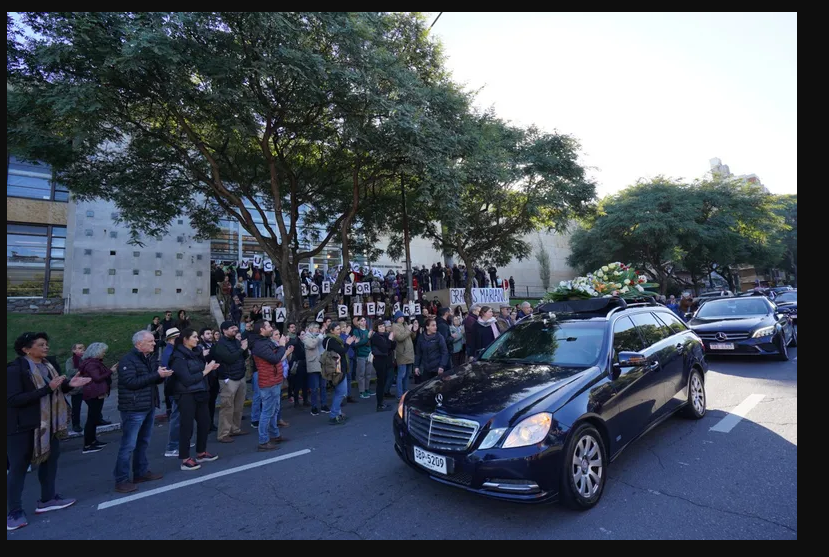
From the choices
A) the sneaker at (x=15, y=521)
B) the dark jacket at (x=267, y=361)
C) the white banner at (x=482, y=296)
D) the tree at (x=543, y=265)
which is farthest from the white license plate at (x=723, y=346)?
the tree at (x=543, y=265)

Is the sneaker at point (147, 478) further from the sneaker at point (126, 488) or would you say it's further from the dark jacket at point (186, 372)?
the dark jacket at point (186, 372)

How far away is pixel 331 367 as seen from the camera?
281 inches

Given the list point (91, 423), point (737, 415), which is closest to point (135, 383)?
point (91, 423)

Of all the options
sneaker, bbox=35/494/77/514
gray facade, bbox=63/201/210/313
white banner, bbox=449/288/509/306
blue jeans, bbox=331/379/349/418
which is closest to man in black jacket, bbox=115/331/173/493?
sneaker, bbox=35/494/77/514

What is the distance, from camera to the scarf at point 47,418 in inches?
147

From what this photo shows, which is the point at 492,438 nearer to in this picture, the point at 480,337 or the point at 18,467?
the point at 18,467

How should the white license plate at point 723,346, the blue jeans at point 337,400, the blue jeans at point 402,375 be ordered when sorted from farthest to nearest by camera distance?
the white license plate at point 723,346
the blue jeans at point 402,375
the blue jeans at point 337,400

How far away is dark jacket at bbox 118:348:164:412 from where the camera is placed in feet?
14.3

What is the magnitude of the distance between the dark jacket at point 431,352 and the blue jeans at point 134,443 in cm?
447

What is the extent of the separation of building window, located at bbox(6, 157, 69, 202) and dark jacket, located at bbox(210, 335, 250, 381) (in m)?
16.4

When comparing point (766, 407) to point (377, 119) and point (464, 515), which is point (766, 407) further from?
point (377, 119)

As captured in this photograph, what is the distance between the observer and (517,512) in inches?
131

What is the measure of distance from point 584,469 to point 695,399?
10.3 feet

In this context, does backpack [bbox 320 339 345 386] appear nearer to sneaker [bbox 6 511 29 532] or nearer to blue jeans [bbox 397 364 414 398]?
blue jeans [bbox 397 364 414 398]
